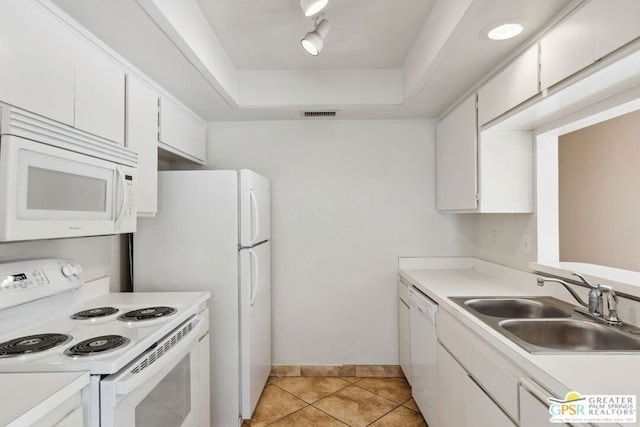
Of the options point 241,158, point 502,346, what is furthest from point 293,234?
point 502,346

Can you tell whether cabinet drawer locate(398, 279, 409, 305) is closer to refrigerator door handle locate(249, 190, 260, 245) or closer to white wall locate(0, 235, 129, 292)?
refrigerator door handle locate(249, 190, 260, 245)

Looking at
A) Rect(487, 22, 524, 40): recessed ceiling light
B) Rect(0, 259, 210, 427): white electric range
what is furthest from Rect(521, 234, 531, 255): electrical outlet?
Rect(0, 259, 210, 427): white electric range

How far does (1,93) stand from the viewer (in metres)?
1.09

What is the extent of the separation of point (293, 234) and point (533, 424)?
7.37ft

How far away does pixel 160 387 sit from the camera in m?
1.41

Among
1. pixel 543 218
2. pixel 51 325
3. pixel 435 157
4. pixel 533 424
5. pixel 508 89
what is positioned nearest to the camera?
pixel 533 424

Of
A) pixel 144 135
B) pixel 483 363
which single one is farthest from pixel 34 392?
pixel 483 363

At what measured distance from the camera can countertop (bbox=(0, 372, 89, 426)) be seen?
821 mm

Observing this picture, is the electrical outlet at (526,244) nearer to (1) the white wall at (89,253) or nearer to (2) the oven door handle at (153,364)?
(2) the oven door handle at (153,364)

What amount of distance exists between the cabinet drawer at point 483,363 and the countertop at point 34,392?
137cm

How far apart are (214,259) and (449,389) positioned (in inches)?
Result: 60.4

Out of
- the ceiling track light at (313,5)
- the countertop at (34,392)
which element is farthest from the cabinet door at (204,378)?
the ceiling track light at (313,5)

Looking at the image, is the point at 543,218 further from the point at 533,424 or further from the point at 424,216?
the point at 533,424
